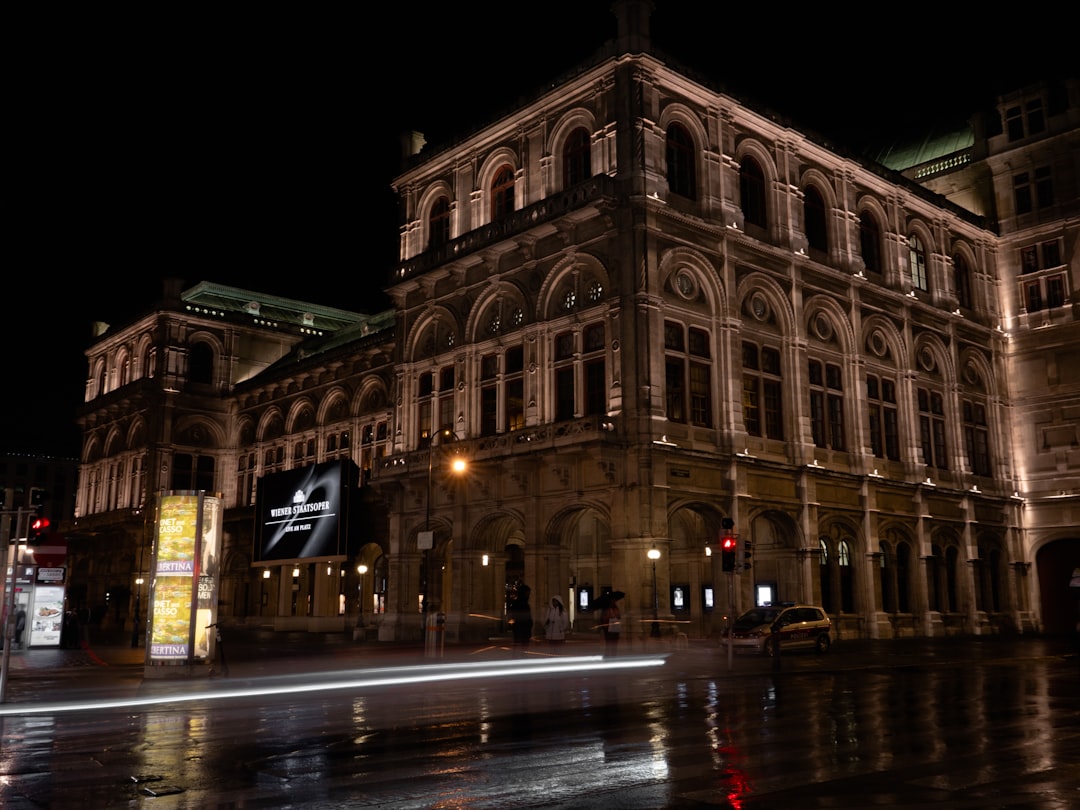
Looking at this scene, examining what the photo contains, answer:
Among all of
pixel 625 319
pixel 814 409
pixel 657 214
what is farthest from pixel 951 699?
pixel 814 409

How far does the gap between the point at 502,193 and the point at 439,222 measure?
13.9 feet

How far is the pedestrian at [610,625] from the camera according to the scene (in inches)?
1049

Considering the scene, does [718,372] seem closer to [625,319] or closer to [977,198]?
[625,319]

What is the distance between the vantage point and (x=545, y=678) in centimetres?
2166

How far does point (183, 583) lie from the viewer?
69.6ft

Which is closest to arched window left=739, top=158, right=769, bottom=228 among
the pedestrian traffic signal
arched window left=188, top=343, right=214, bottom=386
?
the pedestrian traffic signal

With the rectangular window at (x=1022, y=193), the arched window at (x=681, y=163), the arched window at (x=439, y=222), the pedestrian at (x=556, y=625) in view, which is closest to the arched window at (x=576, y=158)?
the arched window at (x=681, y=163)

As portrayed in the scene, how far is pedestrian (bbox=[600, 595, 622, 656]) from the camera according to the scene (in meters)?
26.6

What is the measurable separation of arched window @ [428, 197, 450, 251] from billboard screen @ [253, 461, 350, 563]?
36.9ft

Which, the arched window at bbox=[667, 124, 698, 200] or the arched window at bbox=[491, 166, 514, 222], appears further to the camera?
the arched window at bbox=[491, 166, 514, 222]

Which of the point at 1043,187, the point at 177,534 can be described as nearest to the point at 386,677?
the point at 177,534

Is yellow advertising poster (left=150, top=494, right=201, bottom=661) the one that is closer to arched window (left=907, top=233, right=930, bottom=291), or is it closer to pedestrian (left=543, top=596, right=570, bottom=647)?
pedestrian (left=543, top=596, right=570, bottom=647)

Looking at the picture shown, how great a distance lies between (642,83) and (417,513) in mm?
18652

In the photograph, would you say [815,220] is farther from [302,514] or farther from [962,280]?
[302,514]
